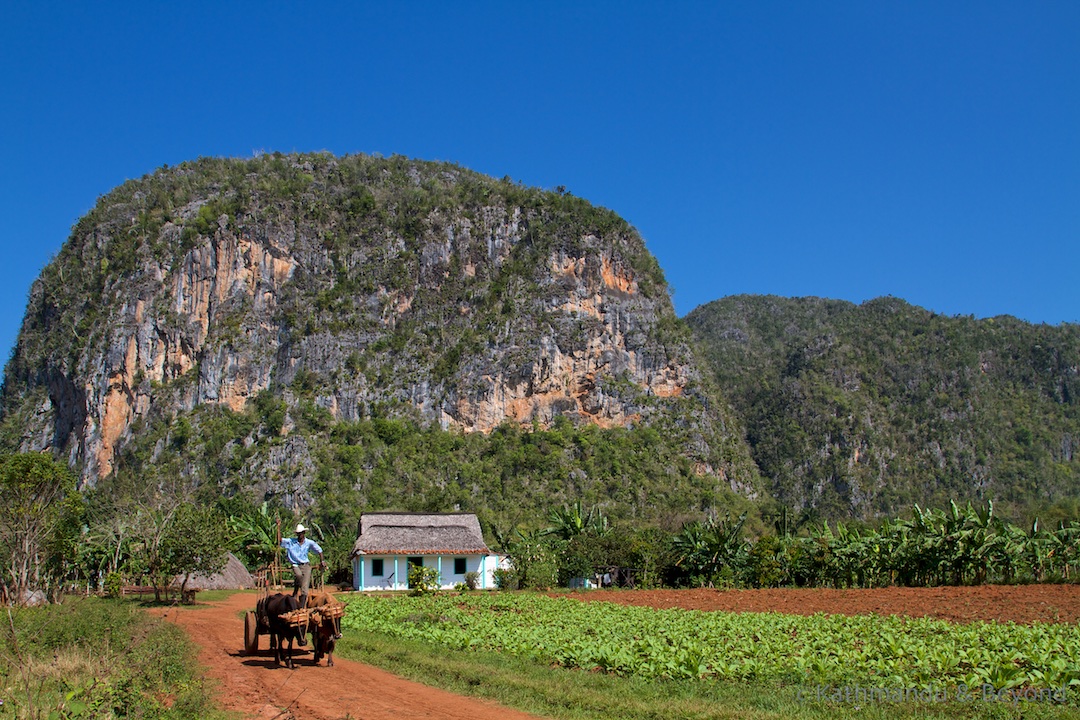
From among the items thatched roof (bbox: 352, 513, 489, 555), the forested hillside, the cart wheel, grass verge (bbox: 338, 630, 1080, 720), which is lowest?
grass verge (bbox: 338, 630, 1080, 720)

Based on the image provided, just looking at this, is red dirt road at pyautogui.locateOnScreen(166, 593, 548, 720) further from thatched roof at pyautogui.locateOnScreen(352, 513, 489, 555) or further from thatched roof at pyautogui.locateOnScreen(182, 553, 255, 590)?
thatched roof at pyautogui.locateOnScreen(182, 553, 255, 590)

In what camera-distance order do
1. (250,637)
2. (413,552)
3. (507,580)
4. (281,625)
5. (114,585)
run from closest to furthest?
(281,625) → (250,637) → (114,585) → (507,580) → (413,552)

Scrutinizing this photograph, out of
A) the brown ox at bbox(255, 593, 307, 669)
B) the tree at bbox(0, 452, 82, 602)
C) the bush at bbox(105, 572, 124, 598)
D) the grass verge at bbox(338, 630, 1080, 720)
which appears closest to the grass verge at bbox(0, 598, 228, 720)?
the brown ox at bbox(255, 593, 307, 669)

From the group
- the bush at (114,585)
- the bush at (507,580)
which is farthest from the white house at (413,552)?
the bush at (114,585)

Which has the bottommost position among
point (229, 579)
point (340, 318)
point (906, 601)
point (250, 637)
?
point (229, 579)

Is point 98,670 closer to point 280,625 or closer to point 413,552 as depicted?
point 280,625

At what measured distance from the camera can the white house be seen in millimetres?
42188

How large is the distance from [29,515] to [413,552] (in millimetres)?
18772

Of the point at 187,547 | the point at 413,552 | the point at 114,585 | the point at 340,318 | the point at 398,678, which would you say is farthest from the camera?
the point at 340,318

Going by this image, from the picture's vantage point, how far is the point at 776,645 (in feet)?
45.6

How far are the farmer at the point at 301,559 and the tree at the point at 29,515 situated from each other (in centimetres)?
1606

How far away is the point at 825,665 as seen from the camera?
1193cm

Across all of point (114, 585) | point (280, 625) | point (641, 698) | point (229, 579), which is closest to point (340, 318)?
point (229, 579)

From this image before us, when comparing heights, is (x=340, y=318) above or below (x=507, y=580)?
above
